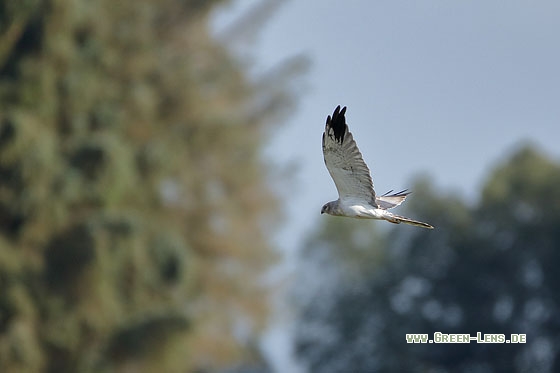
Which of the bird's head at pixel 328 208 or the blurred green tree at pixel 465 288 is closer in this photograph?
the bird's head at pixel 328 208

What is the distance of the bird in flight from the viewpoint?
41.2 ft

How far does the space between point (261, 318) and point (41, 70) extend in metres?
9.15

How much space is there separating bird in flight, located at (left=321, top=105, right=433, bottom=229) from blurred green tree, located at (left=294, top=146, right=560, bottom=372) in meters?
27.8

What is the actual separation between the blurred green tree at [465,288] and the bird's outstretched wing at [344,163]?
27914 millimetres

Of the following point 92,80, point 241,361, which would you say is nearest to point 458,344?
point 241,361

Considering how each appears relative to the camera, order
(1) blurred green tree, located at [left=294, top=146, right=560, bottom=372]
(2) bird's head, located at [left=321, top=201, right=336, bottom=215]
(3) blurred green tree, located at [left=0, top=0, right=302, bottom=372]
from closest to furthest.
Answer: (2) bird's head, located at [left=321, top=201, right=336, bottom=215], (3) blurred green tree, located at [left=0, top=0, right=302, bottom=372], (1) blurred green tree, located at [left=294, top=146, right=560, bottom=372]

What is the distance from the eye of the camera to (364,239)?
48.1 m

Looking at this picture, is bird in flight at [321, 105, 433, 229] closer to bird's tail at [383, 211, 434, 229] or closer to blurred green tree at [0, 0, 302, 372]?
bird's tail at [383, 211, 434, 229]

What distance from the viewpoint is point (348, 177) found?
42.3ft

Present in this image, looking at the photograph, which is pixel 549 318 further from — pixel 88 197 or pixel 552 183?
pixel 88 197

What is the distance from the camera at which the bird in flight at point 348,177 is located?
12562 mm

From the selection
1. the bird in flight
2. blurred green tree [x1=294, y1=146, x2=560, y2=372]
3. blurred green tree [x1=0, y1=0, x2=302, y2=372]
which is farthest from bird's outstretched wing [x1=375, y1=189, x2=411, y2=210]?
blurred green tree [x1=294, y1=146, x2=560, y2=372]

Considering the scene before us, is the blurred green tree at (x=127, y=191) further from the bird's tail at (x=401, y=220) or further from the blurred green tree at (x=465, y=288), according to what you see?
the bird's tail at (x=401, y=220)

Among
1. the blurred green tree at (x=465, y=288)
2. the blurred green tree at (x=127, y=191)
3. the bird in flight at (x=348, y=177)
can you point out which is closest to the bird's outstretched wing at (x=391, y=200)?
the bird in flight at (x=348, y=177)
